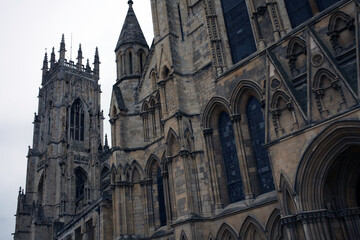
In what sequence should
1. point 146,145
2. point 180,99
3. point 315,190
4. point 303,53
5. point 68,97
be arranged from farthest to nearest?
point 68,97 → point 146,145 → point 180,99 → point 303,53 → point 315,190

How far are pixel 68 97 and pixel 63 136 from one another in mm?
6466

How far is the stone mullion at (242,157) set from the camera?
1286 cm

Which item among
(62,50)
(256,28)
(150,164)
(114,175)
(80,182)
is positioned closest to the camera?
(256,28)

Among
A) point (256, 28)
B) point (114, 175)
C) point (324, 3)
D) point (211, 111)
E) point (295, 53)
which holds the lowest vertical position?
point (114, 175)

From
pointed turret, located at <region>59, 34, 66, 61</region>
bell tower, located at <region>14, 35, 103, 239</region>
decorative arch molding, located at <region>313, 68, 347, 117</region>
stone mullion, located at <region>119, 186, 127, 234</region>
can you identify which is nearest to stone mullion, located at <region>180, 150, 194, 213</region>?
stone mullion, located at <region>119, 186, 127, 234</region>

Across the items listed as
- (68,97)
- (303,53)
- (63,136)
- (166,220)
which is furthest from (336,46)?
(68,97)

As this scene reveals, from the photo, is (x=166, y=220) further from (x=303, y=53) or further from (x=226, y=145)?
(x=303, y=53)

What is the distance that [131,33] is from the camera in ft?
68.1

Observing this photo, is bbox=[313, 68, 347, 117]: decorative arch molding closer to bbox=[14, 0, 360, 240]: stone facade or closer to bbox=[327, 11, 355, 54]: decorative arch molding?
bbox=[14, 0, 360, 240]: stone facade

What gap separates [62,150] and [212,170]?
37.8 meters

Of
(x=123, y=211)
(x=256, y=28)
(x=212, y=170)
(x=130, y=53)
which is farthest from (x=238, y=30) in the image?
(x=123, y=211)

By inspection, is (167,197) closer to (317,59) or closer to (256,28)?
(256,28)

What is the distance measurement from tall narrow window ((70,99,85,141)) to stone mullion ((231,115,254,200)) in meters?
41.5

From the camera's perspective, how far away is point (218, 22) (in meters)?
15.8
